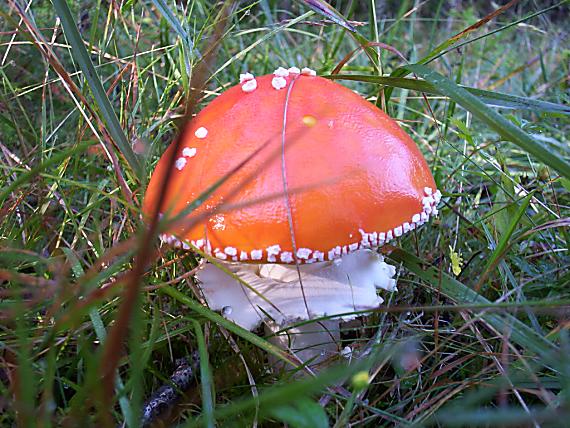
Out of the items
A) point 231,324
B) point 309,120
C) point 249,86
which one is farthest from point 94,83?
point 231,324

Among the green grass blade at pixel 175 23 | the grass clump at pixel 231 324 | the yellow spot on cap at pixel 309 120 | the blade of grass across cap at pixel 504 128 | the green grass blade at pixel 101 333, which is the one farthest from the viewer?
the green grass blade at pixel 175 23

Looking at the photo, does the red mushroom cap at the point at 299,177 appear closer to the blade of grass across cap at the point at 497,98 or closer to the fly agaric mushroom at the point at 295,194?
the fly agaric mushroom at the point at 295,194

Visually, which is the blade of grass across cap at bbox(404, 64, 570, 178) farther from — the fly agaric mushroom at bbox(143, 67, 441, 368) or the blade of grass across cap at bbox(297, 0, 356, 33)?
the blade of grass across cap at bbox(297, 0, 356, 33)

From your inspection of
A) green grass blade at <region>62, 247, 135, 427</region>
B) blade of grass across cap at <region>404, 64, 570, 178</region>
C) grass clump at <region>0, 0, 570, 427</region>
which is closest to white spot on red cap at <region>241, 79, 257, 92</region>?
grass clump at <region>0, 0, 570, 427</region>

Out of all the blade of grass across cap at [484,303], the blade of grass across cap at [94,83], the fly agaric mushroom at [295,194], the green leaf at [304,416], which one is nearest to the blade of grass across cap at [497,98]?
the fly agaric mushroom at [295,194]

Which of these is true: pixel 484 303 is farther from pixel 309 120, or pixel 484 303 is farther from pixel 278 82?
pixel 278 82

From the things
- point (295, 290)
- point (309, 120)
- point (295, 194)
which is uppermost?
point (309, 120)

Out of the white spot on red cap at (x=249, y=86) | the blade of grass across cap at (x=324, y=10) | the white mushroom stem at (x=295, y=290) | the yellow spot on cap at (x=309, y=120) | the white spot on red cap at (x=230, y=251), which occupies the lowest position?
the white mushroom stem at (x=295, y=290)
